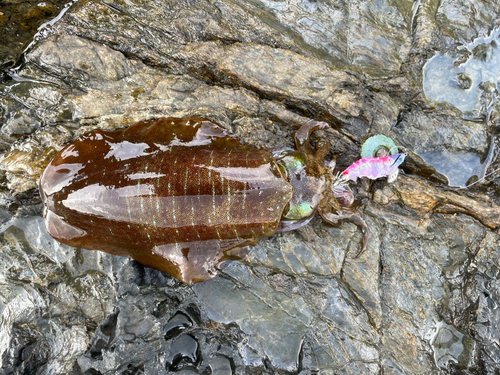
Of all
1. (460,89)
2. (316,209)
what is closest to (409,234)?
(316,209)

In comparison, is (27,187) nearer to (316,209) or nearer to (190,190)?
(190,190)

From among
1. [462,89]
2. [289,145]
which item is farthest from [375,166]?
[462,89]

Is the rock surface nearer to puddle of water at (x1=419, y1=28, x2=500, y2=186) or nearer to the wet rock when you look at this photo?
puddle of water at (x1=419, y1=28, x2=500, y2=186)

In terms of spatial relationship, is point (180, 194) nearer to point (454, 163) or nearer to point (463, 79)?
point (454, 163)

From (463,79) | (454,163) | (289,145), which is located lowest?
(289,145)

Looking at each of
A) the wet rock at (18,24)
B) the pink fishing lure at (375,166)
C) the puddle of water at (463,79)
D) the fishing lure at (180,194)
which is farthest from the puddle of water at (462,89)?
the wet rock at (18,24)
